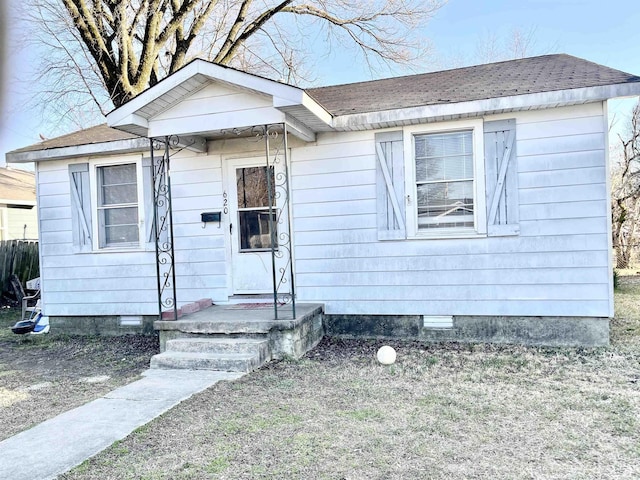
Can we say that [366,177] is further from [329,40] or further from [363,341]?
[329,40]

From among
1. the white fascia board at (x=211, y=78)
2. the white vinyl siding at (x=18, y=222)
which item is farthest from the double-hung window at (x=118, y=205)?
the white vinyl siding at (x=18, y=222)

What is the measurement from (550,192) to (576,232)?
20.2 inches

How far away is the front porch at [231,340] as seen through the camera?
4918mm

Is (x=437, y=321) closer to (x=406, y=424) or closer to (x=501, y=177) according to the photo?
Result: (x=501, y=177)

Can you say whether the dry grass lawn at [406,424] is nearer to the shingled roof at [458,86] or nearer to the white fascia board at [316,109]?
the white fascia board at [316,109]

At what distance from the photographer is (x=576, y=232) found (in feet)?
17.6

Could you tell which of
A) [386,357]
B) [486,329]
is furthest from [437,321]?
[386,357]

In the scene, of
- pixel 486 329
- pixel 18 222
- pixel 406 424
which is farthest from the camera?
pixel 18 222

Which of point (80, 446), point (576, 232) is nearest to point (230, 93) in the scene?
point (80, 446)

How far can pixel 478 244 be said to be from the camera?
18.7ft

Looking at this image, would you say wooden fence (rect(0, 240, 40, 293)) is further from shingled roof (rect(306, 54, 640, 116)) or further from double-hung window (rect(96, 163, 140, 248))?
shingled roof (rect(306, 54, 640, 116))

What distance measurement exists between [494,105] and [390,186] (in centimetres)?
144

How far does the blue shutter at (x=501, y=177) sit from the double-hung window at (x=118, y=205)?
15.5ft

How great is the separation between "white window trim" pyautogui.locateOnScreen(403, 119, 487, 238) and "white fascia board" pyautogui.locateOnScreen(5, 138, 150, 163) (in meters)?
3.49
